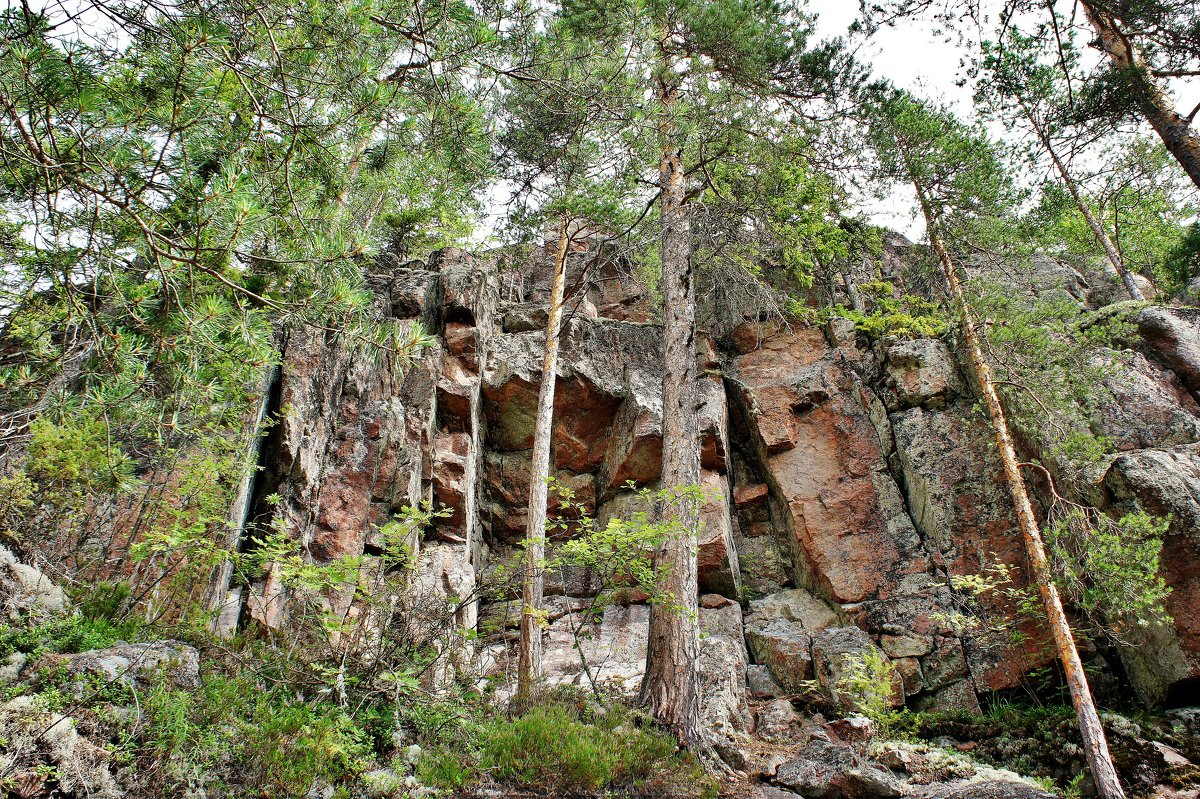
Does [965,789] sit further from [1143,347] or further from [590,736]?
[1143,347]

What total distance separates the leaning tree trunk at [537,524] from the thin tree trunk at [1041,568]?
19.9 feet

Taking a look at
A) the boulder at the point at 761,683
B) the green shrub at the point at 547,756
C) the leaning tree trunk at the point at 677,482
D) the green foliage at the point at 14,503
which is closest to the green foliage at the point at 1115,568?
the boulder at the point at 761,683

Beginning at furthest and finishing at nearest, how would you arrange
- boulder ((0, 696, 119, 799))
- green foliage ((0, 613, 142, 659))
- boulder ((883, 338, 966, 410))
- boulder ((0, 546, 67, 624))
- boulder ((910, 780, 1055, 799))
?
boulder ((883, 338, 966, 410)), boulder ((910, 780, 1055, 799)), boulder ((0, 546, 67, 624)), green foliage ((0, 613, 142, 659)), boulder ((0, 696, 119, 799))

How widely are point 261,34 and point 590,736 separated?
5.27 meters

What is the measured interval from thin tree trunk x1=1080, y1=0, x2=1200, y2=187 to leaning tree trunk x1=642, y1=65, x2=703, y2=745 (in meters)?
5.08

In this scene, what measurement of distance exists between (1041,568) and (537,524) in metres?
6.63

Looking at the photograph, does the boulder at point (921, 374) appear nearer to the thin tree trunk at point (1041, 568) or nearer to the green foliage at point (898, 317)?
the green foliage at point (898, 317)

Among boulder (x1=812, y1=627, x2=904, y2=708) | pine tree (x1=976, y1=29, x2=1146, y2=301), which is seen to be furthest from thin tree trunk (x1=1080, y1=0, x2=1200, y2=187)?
boulder (x1=812, y1=627, x2=904, y2=708)

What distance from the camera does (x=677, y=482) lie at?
721 centimetres

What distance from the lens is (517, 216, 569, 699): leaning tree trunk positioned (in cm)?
723

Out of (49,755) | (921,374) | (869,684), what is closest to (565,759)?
(49,755)

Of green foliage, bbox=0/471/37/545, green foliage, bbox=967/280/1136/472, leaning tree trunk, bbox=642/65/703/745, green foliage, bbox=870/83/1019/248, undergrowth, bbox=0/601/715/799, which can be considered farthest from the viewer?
green foliage, bbox=870/83/1019/248

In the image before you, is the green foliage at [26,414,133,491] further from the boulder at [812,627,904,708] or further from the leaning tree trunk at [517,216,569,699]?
the boulder at [812,627,904,708]

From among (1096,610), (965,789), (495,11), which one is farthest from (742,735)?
(495,11)
